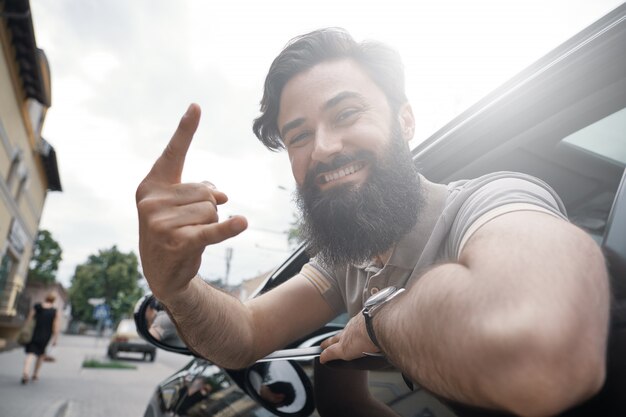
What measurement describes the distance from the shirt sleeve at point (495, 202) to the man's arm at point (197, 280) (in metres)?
0.52

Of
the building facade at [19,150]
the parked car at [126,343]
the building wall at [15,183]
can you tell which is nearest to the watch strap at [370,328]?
the building facade at [19,150]

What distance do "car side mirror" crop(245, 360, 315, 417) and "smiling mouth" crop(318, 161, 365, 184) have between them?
0.69 meters

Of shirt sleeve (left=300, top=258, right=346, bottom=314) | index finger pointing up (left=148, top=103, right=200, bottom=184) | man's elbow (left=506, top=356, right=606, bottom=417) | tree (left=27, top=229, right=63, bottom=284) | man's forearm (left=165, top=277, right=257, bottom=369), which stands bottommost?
tree (left=27, top=229, right=63, bottom=284)

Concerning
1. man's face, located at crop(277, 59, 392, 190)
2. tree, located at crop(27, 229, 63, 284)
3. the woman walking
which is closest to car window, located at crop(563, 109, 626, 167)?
man's face, located at crop(277, 59, 392, 190)

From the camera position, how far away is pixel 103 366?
1436 cm

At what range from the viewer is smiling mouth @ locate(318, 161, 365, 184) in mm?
1740

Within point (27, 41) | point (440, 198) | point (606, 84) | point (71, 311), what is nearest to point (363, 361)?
point (440, 198)

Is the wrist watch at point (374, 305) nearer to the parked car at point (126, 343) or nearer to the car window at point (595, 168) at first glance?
the car window at point (595, 168)

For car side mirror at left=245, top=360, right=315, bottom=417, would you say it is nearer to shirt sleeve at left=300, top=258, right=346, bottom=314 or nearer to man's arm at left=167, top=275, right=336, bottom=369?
man's arm at left=167, top=275, right=336, bottom=369

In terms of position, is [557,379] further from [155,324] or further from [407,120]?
[407,120]

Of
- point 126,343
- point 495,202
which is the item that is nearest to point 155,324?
point 495,202

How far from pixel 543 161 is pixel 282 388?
4.27ft

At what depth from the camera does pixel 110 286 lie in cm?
7181

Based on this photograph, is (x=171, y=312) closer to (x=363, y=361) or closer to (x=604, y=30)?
(x=363, y=361)
